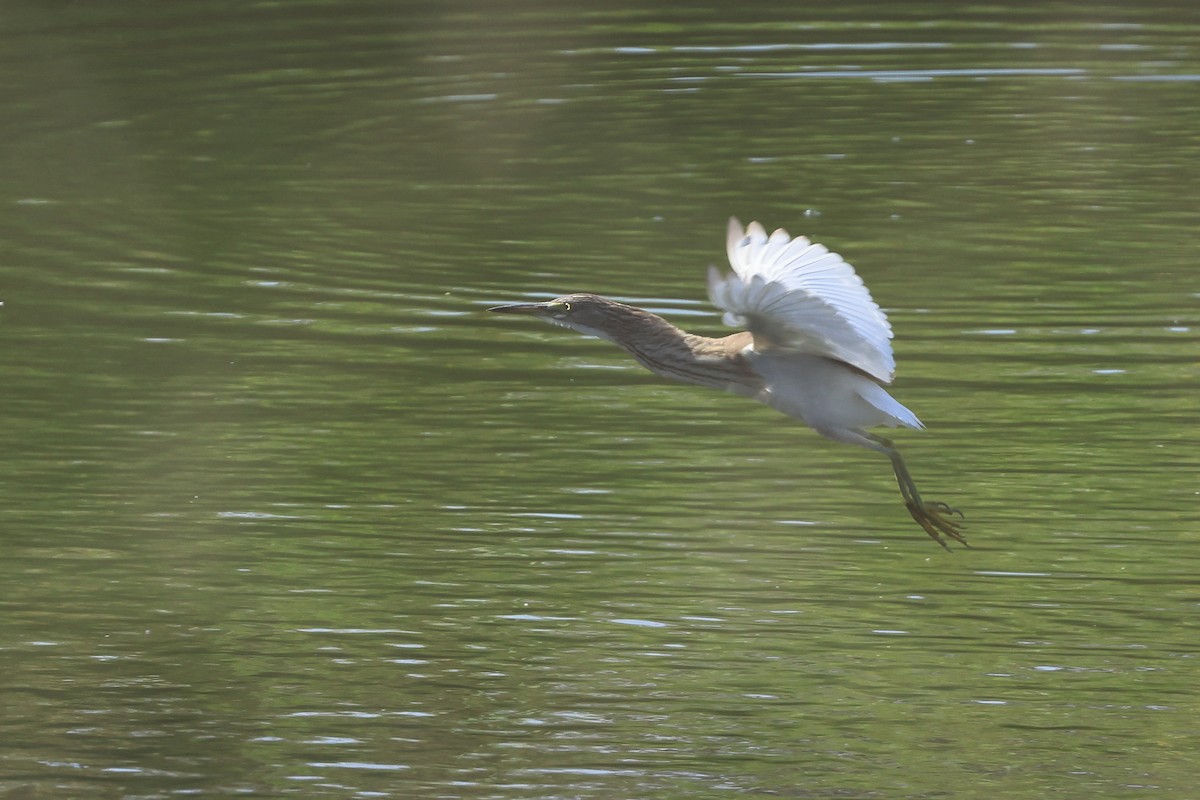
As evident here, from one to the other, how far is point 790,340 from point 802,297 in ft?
1.13

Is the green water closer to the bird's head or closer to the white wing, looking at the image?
the bird's head

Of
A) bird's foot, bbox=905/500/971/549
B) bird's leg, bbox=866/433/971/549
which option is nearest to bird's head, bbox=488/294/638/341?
bird's leg, bbox=866/433/971/549

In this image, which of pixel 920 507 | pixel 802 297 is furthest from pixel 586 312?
pixel 920 507

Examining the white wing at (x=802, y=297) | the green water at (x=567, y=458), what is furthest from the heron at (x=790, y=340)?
the green water at (x=567, y=458)

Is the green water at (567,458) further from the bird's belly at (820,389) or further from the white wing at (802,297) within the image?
the white wing at (802,297)

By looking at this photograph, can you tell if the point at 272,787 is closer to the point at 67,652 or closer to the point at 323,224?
the point at 67,652

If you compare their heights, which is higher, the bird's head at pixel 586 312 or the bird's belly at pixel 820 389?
the bird's head at pixel 586 312

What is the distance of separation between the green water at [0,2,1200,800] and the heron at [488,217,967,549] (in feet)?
1.96

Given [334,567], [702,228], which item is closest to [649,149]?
[702,228]

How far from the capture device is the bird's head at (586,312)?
510 centimetres

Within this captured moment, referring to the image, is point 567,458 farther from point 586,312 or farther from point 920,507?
point 920,507

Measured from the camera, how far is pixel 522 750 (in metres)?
4.50

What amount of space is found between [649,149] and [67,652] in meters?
5.56

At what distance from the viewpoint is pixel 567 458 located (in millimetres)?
6254
